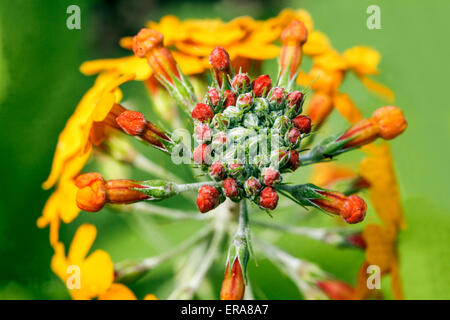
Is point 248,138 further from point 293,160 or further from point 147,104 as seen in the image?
point 147,104

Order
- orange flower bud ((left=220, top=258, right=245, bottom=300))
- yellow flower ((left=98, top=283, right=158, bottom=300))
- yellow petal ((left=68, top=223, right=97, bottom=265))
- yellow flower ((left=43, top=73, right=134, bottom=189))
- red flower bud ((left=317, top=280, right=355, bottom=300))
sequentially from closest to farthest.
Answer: orange flower bud ((left=220, top=258, right=245, bottom=300)), yellow flower ((left=43, top=73, right=134, bottom=189)), yellow flower ((left=98, top=283, right=158, bottom=300)), yellow petal ((left=68, top=223, right=97, bottom=265)), red flower bud ((left=317, top=280, right=355, bottom=300))

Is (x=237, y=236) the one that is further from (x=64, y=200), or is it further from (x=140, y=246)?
(x=140, y=246)

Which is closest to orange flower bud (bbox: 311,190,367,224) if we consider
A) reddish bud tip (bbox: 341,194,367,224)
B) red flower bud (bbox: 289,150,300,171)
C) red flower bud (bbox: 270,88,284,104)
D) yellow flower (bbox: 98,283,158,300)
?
reddish bud tip (bbox: 341,194,367,224)

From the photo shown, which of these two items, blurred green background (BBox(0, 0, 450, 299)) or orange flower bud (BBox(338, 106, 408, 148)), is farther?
blurred green background (BBox(0, 0, 450, 299))

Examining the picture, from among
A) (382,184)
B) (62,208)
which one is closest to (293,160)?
(382,184)

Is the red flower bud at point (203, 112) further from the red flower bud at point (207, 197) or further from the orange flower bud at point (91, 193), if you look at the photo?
the orange flower bud at point (91, 193)

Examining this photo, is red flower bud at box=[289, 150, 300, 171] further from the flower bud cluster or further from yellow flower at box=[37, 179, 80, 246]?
yellow flower at box=[37, 179, 80, 246]

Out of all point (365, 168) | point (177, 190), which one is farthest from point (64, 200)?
point (365, 168)
